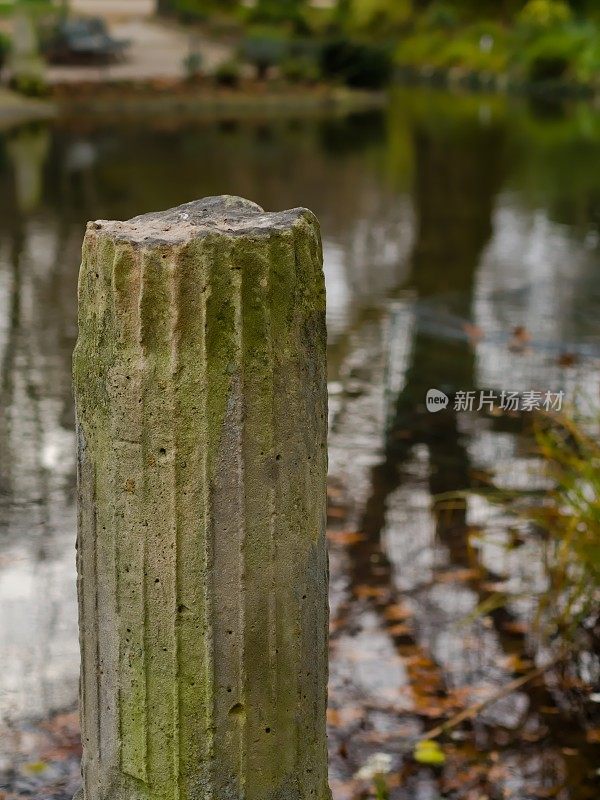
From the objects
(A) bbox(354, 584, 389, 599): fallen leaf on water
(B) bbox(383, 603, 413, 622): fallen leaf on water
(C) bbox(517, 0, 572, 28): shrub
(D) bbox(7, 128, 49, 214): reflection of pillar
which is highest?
(C) bbox(517, 0, 572, 28): shrub

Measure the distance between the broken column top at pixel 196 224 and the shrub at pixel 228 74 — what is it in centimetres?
2597

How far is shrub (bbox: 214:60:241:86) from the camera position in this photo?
27609mm

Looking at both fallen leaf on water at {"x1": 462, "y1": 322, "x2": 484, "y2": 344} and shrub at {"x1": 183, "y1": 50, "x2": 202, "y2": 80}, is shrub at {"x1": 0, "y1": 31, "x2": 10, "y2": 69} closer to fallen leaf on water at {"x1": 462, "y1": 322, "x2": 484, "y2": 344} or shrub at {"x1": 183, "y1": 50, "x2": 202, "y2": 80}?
shrub at {"x1": 183, "y1": 50, "x2": 202, "y2": 80}

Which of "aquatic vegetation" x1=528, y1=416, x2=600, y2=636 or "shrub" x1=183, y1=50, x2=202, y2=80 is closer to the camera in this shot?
"aquatic vegetation" x1=528, y1=416, x2=600, y2=636

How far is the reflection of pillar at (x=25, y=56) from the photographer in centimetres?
2473

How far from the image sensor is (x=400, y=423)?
22.5 feet

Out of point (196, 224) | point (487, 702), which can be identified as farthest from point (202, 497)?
point (487, 702)

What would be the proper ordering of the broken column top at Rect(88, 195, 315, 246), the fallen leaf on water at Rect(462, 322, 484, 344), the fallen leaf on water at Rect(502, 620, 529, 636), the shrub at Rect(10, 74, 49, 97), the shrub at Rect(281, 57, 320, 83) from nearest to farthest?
the broken column top at Rect(88, 195, 315, 246)
the fallen leaf on water at Rect(502, 620, 529, 636)
the fallen leaf on water at Rect(462, 322, 484, 344)
the shrub at Rect(10, 74, 49, 97)
the shrub at Rect(281, 57, 320, 83)

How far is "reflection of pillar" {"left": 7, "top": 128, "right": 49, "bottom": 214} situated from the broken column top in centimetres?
1146

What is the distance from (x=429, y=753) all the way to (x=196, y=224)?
214cm

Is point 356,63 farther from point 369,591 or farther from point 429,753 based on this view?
point 429,753

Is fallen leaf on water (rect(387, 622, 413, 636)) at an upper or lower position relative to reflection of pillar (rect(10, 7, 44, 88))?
lower

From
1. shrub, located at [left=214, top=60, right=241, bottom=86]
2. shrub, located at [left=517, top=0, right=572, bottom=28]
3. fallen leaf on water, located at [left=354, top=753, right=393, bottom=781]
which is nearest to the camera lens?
fallen leaf on water, located at [left=354, top=753, right=393, bottom=781]

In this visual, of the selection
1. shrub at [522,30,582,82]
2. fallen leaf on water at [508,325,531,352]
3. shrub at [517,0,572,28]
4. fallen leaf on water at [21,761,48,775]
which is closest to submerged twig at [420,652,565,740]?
fallen leaf on water at [21,761,48,775]
